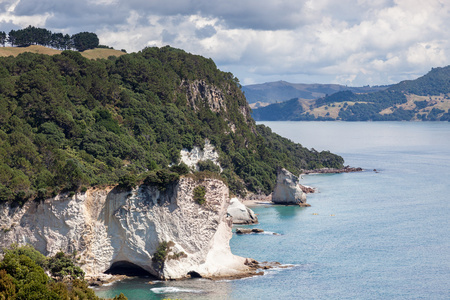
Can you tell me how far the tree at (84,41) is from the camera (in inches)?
6781

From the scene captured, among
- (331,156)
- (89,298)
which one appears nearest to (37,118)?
(89,298)

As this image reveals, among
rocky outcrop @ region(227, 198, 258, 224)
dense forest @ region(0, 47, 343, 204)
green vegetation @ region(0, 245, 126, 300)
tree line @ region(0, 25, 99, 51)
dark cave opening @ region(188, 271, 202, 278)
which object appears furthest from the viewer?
tree line @ region(0, 25, 99, 51)

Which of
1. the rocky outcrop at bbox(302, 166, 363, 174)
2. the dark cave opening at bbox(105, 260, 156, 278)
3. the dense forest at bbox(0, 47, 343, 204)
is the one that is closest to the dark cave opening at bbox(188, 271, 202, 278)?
the dark cave opening at bbox(105, 260, 156, 278)

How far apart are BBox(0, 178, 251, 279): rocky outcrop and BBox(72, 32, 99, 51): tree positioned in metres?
119

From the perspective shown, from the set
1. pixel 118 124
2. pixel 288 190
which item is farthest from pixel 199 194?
pixel 288 190

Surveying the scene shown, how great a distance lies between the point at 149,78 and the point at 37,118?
3906 centimetres

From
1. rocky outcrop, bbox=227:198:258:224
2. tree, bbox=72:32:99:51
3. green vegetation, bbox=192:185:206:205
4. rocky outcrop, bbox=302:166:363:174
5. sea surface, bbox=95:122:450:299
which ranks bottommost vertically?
sea surface, bbox=95:122:450:299

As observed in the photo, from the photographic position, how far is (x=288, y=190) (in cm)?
11200

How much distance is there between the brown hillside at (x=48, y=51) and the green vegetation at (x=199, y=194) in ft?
279

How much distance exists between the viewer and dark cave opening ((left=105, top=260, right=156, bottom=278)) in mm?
61781

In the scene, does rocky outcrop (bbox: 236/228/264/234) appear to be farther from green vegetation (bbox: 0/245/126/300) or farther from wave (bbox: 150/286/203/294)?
green vegetation (bbox: 0/245/126/300)

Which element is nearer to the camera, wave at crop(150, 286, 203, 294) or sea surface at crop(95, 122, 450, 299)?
wave at crop(150, 286, 203, 294)

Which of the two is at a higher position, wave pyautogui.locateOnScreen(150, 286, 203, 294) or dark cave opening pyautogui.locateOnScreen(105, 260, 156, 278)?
dark cave opening pyautogui.locateOnScreen(105, 260, 156, 278)

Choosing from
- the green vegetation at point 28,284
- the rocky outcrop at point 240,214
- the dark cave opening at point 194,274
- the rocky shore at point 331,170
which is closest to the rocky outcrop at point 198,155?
the rocky outcrop at point 240,214
